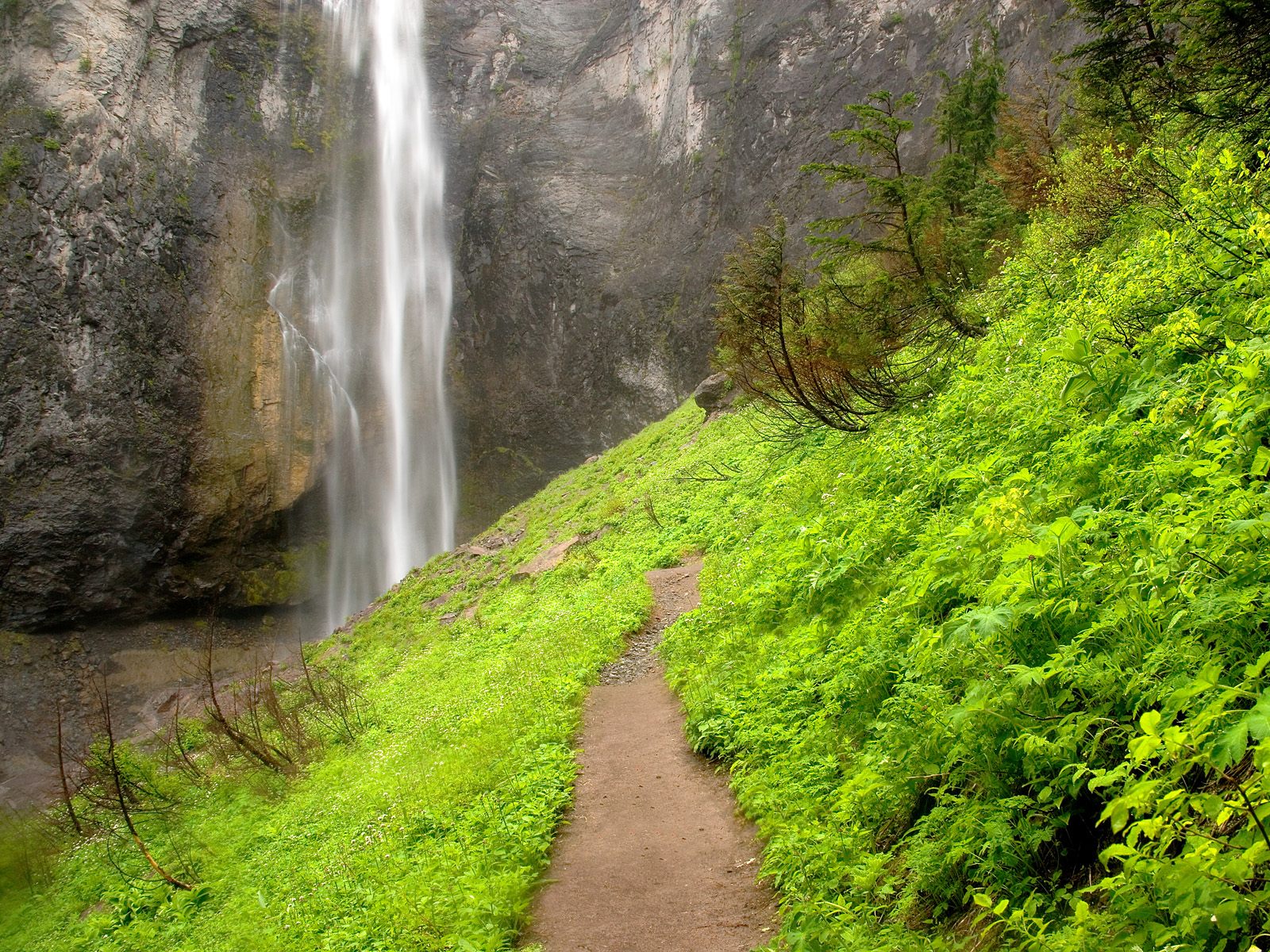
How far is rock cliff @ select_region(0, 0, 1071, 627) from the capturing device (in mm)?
29422

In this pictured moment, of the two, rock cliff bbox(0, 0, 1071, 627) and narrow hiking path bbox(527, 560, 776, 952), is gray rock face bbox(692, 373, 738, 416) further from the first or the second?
narrow hiking path bbox(527, 560, 776, 952)

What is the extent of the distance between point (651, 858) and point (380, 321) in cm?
3490

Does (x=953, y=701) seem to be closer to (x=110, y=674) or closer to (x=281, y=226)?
(x=110, y=674)

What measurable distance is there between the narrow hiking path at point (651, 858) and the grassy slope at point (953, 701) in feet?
0.74

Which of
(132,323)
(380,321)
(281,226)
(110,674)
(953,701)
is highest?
(281,226)

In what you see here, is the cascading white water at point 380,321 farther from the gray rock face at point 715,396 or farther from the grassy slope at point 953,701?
the grassy slope at point 953,701

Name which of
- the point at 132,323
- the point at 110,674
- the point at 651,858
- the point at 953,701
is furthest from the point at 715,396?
the point at 132,323

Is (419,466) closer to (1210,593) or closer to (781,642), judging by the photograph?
(781,642)

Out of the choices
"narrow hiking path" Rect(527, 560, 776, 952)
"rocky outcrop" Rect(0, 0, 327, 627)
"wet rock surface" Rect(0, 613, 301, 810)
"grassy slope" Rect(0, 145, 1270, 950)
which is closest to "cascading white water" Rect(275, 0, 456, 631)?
"rocky outcrop" Rect(0, 0, 327, 627)

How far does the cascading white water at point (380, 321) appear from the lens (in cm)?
3419

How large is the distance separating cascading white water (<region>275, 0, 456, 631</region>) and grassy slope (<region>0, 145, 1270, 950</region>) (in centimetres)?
2254

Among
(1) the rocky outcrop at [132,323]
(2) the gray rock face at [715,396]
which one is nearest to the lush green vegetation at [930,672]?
(2) the gray rock face at [715,396]

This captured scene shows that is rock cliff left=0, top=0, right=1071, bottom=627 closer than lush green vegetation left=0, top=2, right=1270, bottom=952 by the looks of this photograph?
No

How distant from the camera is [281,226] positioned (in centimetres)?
3641
